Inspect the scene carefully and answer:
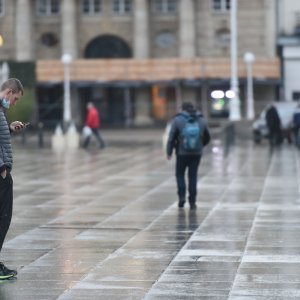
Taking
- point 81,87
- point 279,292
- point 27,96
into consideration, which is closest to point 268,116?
point 27,96

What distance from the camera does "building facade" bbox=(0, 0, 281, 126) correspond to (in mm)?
68500

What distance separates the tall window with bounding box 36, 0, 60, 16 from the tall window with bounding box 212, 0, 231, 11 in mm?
9366

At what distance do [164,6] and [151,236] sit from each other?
57485 millimetres

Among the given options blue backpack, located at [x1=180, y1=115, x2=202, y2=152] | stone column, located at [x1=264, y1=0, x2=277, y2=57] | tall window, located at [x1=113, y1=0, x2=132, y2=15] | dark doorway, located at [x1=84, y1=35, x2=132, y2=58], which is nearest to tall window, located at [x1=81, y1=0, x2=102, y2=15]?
tall window, located at [x1=113, y1=0, x2=132, y2=15]

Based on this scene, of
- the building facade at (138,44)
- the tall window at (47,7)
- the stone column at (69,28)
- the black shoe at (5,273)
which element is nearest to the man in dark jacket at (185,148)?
the black shoe at (5,273)

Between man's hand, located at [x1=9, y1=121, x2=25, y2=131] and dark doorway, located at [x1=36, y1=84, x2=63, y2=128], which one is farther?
dark doorway, located at [x1=36, y1=84, x2=63, y2=128]

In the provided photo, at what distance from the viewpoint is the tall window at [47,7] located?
72.8 metres

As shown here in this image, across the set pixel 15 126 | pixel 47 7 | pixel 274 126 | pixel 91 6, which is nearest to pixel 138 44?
pixel 91 6

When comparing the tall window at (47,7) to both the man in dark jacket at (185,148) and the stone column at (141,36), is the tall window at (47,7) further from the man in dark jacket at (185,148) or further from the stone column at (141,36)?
the man in dark jacket at (185,148)

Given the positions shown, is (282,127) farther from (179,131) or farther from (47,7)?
(47,7)

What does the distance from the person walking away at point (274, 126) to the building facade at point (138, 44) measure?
22.6m

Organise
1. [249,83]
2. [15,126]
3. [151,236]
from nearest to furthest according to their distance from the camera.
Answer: [15,126]
[151,236]
[249,83]

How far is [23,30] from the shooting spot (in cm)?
7150

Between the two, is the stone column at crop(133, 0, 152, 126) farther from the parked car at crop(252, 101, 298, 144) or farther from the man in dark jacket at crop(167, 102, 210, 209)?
the man in dark jacket at crop(167, 102, 210, 209)
